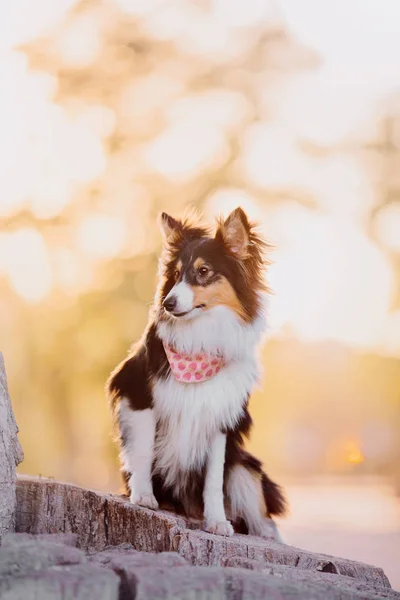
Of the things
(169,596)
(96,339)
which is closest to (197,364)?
(169,596)

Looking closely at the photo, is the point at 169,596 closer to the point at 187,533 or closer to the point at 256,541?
→ the point at 187,533

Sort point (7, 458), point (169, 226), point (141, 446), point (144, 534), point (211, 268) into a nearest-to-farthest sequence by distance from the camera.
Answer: point (7, 458) → point (144, 534) → point (211, 268) → point (141, 446) → point (169, 226)

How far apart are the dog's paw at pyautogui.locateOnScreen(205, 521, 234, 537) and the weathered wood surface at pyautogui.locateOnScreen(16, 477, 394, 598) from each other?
5 cm

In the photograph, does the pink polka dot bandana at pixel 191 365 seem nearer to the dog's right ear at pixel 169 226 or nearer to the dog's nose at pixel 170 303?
the dog's nose at pixel 170 303

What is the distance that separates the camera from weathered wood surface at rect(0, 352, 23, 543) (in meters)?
2.89

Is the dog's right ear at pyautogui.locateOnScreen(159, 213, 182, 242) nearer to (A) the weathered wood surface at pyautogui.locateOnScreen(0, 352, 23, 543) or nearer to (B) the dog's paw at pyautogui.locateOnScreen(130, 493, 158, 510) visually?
(A) the weathered wood surface at pyautogui.locateOnScreen(0, 352, 23, 543)

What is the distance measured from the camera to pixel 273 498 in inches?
158

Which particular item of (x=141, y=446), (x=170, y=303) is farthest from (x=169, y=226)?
(x=141, y=446)

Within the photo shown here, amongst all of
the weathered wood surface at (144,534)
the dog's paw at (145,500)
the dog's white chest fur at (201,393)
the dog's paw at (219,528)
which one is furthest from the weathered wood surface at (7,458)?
the dog's paw at (219,528)

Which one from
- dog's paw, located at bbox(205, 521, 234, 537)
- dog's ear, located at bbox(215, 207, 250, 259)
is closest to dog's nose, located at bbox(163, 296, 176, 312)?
dog's ear, located at bbox(215, 207, 250, 259)

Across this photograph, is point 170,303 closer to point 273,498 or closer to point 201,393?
point 201,393

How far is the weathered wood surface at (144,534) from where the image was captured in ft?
9.57

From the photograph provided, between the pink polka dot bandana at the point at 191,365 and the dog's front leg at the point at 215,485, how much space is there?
0.92ft

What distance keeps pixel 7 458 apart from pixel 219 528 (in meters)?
1.00
